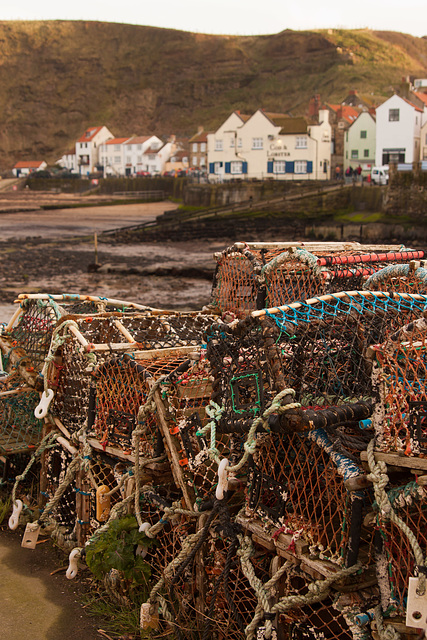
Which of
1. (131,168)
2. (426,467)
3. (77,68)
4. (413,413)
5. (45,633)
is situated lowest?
(45,633)

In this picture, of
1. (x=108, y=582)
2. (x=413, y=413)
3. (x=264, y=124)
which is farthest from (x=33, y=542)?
(x=264, y=124)

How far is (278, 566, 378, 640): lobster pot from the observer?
8.68ft

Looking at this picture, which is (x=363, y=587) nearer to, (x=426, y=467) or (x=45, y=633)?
(x=426, y=467)

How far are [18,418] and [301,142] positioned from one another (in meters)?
46.7

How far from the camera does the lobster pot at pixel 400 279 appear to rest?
14.3 feet

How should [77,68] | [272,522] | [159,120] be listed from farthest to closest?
[77,68], [159,120], [272,522]

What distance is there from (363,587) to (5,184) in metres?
75.3

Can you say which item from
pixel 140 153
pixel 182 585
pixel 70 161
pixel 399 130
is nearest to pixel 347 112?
pixel 399 130

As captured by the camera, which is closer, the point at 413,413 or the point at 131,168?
the point at 413,413

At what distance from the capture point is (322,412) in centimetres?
283

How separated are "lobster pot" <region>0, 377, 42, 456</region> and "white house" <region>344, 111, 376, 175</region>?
45793 mm

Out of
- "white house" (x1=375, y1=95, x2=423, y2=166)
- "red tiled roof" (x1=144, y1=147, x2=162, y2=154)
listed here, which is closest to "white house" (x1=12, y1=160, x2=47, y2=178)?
"red tiled roof" (x1=144, y1=147, x2=162, y2=154)

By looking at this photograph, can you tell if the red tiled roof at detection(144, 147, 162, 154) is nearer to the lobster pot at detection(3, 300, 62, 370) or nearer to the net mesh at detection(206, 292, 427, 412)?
the lobster pot at detection(3, 300, 62, 370)

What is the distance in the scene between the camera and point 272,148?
5028 centimetres
